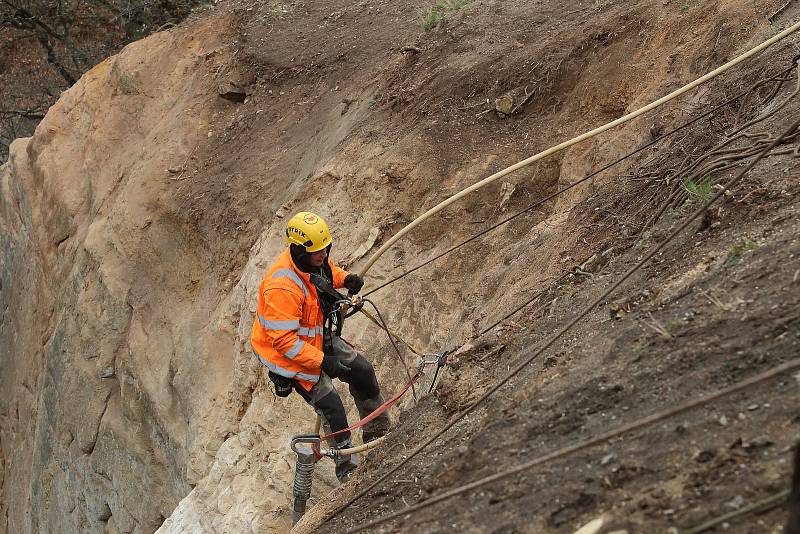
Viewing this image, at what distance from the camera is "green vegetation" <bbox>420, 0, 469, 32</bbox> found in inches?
401

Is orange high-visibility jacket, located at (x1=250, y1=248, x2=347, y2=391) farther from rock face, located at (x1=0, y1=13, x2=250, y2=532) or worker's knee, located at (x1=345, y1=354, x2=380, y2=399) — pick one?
rock face, located at (x1=0, y1=13, x2=250, y2=532)

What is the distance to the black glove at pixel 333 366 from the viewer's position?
6418 millimetres

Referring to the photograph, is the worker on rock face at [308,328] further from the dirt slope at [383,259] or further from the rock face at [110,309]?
the rock face at [110,309]

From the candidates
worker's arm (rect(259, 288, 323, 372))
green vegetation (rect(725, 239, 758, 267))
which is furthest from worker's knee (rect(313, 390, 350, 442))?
green vegetation (rect(725, 239, 758, 267))

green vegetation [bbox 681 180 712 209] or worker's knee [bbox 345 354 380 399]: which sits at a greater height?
green vegetation [bbox 681 180 712 209]

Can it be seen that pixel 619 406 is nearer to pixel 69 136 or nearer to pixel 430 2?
pixel 430 2

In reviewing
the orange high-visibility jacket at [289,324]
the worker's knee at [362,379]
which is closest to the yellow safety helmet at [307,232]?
the orange high-visibility jacket at [289,324]

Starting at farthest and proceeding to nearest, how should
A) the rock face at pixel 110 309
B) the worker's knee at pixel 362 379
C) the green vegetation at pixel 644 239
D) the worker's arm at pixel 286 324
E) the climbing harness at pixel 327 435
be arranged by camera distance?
the rock face at pixel 110 309, the worker's knee at pixel 362 379, the climbing harness at pixel 327 435, the worker's arm at pixel 286 324, the green vegetation at pixel 644 239

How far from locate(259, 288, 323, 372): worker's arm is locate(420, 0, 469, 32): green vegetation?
17.2 ft

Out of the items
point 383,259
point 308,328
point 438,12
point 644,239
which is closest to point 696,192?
point 644,239

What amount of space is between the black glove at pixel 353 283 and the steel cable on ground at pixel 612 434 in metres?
2.31

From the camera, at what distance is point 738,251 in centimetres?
446

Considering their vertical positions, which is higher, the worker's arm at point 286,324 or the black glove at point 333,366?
the worker's arm at point 286,324

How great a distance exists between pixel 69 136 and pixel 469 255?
870 centimetres
